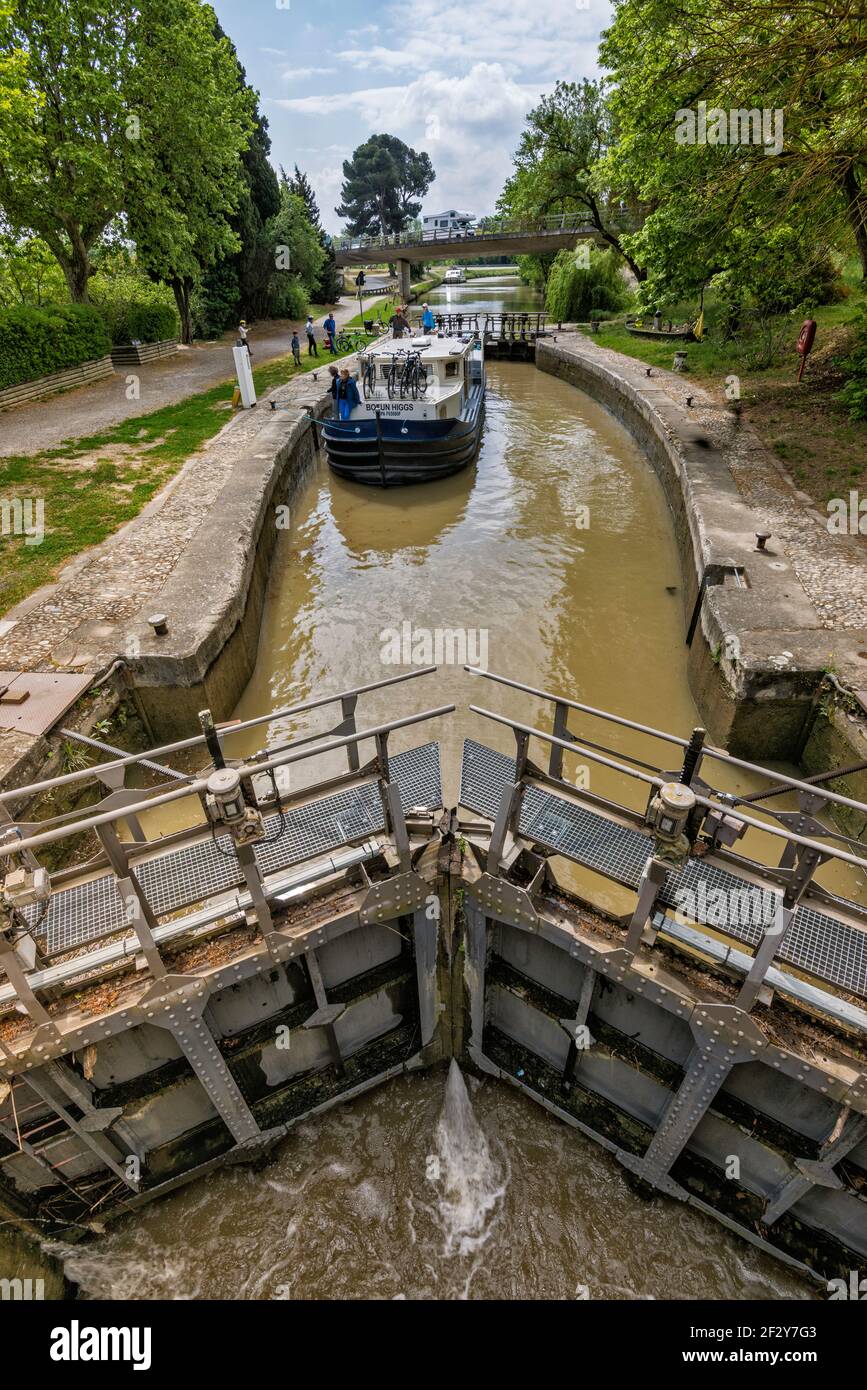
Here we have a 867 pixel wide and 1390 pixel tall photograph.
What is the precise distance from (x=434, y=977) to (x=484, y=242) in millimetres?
44298

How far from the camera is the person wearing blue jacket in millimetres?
15570

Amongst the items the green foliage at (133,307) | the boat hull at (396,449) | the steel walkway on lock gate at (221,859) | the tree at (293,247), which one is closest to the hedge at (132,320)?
the green foliage at (133,307)

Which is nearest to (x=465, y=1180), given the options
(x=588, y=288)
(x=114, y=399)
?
(x=114, y=399)

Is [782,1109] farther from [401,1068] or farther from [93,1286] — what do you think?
[93,1286]

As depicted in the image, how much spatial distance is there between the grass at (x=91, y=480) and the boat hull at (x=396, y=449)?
3.17 m

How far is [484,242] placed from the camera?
125 ft

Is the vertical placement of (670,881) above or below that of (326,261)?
below

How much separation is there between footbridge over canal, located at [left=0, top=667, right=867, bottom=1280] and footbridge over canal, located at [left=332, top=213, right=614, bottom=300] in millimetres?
36166

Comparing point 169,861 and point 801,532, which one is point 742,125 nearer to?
point 801,532

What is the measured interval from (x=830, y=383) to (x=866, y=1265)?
17.1m

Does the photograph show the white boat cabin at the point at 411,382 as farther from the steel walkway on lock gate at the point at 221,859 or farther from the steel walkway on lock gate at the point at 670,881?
the steel walkway on lock gate at the point at 670,881

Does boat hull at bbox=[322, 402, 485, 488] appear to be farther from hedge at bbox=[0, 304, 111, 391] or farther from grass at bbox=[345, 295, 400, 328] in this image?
grass at bbox=[345, 295, 400, 328]

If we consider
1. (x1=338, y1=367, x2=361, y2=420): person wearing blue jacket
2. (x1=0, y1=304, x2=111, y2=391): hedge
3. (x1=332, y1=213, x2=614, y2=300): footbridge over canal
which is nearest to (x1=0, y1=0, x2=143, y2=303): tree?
(x1=0, y1=304, x2=111, y2=391): hedge

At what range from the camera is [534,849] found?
4.60 meters
